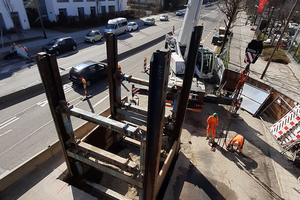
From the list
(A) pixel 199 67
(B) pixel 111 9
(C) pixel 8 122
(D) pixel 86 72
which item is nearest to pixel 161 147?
(A) pixel 199 67

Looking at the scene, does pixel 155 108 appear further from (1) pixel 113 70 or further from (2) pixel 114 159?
(1) pixel 113 70

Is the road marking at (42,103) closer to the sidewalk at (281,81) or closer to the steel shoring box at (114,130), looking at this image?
the steel shoring box at (114,130)

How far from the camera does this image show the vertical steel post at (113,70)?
213 inches

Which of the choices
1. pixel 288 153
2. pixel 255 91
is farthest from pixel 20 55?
pixel 288 153

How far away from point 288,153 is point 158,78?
7830mm

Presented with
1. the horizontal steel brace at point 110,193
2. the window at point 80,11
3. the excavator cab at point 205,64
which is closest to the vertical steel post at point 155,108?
the horizontal steel brace at point 110,193

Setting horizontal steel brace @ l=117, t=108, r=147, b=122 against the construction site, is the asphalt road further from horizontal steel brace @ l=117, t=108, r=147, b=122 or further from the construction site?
horizontal steel brace @ l=117, t=108, r=147, b=122

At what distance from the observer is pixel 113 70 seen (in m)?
5.96

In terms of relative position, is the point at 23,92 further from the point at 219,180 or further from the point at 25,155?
the point at 219,180

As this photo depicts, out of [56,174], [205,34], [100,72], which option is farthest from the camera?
[205,34]

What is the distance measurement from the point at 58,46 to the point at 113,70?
46.9 feet

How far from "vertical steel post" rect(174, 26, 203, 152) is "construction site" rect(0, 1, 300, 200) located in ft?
0.09

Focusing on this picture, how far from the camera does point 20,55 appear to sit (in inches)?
658

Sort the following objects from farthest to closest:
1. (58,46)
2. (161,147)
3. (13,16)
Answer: (13,16) → (58,46) → (161,147)
